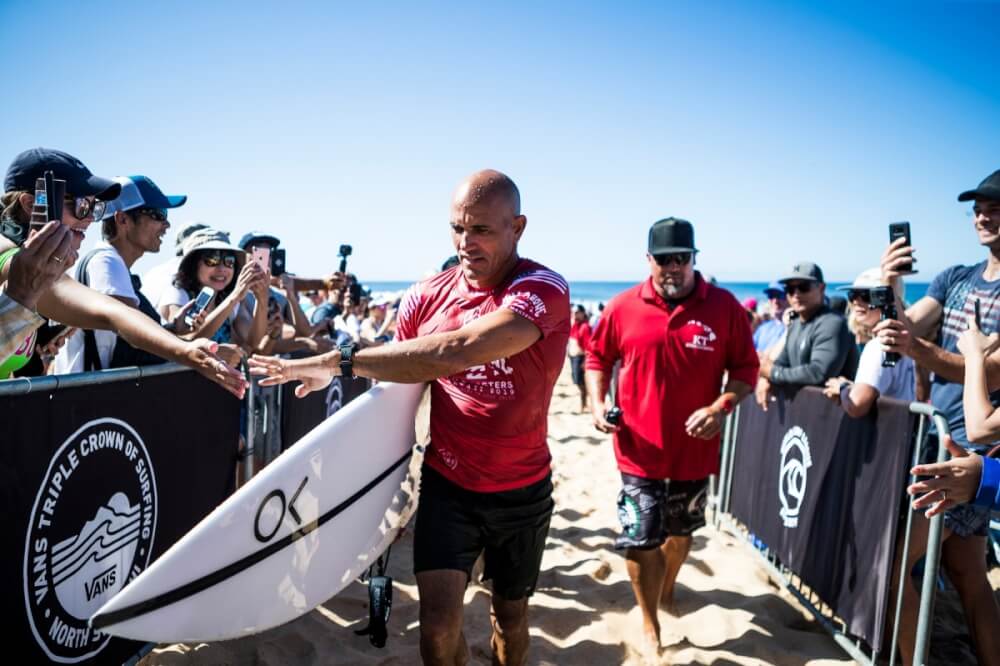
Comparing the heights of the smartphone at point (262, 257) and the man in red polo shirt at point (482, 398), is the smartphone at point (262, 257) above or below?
above

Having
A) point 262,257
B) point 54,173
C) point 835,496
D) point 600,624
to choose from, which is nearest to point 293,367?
point 54,173

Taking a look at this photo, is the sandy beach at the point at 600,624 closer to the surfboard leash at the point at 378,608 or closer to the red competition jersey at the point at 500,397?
the surfboard leash at the point at 378,608

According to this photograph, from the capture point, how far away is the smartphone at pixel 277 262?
4.50m

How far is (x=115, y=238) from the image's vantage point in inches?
137

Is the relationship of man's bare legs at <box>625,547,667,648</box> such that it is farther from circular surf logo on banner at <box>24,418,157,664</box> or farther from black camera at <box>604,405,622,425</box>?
circular surf logo on banner at <box>24,418,157,664</box>

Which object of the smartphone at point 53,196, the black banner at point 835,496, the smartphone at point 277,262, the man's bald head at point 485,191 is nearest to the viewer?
the smartphone at point 53,196

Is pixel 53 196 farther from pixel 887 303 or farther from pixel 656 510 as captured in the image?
pixel 887 303

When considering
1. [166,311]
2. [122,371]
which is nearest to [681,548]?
[122,371]

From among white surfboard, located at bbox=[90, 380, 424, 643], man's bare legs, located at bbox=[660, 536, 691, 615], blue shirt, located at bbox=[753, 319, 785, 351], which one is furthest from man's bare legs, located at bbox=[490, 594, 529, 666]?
blue shirt, located at bbox=[753, 319, 785, 351]

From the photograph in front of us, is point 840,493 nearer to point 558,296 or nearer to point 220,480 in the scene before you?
point 558,296

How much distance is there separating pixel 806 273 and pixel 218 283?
437 centimetres

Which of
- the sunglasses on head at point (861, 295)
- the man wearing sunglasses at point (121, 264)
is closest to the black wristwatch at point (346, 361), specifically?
the man wearing sunglasses at point (121, 264)

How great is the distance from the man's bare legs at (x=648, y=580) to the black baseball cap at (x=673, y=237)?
173cm

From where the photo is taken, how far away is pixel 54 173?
7.73ft
